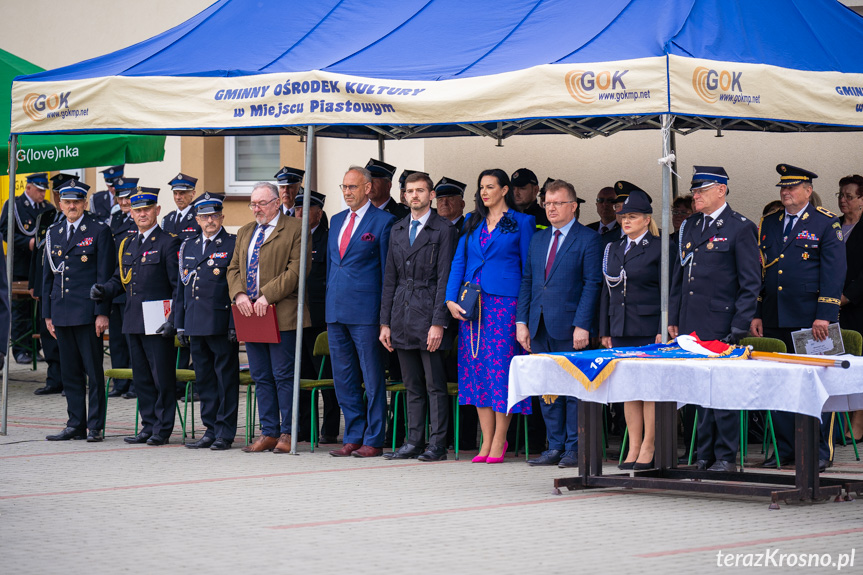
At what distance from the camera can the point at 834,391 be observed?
23.9ft

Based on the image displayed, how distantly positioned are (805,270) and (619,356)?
2199 millimetres

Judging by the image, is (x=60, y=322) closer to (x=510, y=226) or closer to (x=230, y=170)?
(x=510, y=226)

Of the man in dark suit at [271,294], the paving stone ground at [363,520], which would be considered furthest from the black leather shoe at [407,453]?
the man in dark suit at [271,294]

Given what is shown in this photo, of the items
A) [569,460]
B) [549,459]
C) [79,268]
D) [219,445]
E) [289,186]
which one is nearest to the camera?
[569,460]

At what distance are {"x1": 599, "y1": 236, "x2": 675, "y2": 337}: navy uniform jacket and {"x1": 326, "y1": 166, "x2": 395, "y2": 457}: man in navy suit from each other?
1.83m

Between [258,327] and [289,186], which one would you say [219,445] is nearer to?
[258,327]

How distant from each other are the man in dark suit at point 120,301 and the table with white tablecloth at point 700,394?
5.65 metres

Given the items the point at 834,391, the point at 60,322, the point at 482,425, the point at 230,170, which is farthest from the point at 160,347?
the point at 230,170

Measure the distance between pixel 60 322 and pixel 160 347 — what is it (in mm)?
951

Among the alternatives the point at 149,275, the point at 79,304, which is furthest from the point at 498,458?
the point at 79,304

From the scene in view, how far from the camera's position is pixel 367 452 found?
10133mm

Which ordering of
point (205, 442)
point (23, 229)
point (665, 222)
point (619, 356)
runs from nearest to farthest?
point (619, 356)
point (665, 222)
point (205, 442)
point (23, 229)

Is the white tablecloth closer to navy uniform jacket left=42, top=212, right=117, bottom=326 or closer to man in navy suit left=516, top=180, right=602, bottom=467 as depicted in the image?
man in navy suit left=516, top=180, right=602, bottom=467

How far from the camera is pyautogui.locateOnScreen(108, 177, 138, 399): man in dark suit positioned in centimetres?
1292
